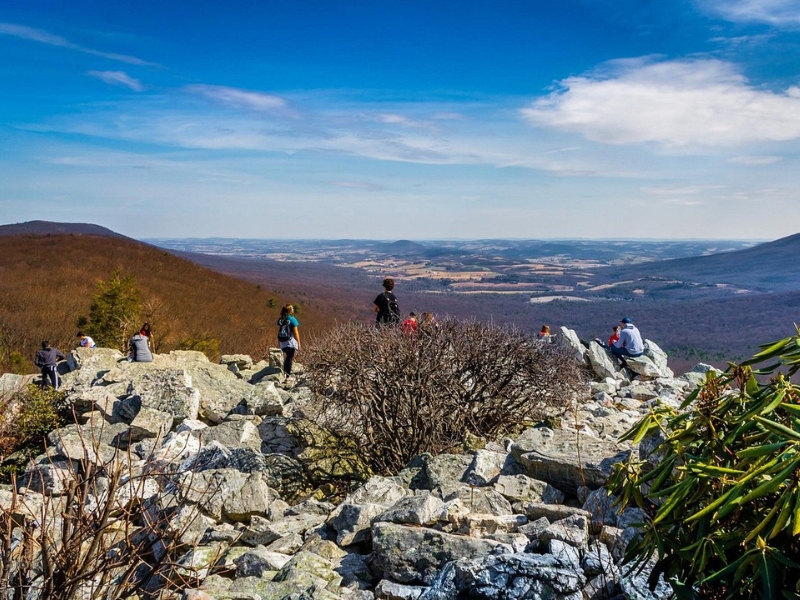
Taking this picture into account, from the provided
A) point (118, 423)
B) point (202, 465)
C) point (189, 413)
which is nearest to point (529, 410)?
point (202, 465)

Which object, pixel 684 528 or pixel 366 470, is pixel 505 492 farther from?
pixel 684 528

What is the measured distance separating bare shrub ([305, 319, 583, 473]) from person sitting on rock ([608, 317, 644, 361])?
611 cm

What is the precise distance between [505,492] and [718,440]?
318 cm

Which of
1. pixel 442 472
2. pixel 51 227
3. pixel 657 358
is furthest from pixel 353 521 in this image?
pixel 51 227

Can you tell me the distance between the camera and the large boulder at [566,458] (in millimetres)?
5188

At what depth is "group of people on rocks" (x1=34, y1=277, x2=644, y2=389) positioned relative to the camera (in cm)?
867

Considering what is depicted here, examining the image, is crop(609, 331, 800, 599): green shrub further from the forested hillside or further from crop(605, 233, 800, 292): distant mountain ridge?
crop(605, 233, 800, 292): distant mountain ridge

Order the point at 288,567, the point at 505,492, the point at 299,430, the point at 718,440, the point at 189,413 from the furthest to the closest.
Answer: the point at 189,413 < the point at 299,430 < the point at 505,492 < the point at 288,567 < the point at 718,440

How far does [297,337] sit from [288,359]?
23.0 inches

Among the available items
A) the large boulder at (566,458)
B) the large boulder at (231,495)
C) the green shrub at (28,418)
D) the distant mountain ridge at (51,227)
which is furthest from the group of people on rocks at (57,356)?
the distant mountain ridge at (51,227)

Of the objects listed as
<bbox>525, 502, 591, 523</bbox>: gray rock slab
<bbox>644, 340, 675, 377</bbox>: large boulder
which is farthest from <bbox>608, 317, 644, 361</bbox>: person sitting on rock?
<bbox>525, 502, 591, 523</bbox>: gray rock slab

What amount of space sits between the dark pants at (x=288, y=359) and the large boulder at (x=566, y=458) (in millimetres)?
6432

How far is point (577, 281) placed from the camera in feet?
454

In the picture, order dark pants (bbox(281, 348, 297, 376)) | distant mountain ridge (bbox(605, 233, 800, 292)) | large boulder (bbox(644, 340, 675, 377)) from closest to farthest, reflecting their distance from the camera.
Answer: dark pants (bbox(281, 348, 297, 376))
large boulder (bbox(644, 340, 675, 377))
distant mountain ridge (bbox(605, 233, 800, 292))
